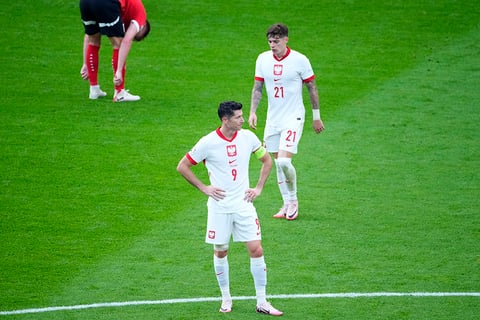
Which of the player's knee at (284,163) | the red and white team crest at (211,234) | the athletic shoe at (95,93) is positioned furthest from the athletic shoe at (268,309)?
the athletic shoe at (95,93)

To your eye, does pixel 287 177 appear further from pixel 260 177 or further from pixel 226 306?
pixel 226 306

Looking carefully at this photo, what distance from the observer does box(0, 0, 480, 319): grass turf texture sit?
10812 mm

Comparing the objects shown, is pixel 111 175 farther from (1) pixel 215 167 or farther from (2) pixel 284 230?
(1) pixel 215 167

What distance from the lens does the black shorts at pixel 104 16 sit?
17297mm

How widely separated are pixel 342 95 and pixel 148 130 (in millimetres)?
4096

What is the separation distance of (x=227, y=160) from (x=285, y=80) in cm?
316

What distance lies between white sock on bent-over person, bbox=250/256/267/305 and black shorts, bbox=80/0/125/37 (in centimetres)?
870

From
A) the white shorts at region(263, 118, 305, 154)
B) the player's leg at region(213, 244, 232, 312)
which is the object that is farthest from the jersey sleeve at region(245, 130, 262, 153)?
the white shorts at region(263, 118, 305, 154)

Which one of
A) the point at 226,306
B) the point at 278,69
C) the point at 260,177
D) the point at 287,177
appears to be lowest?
the point at 226,306

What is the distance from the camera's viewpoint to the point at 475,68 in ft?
64.4

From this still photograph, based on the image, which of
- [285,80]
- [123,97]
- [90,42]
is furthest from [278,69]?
[90,42]

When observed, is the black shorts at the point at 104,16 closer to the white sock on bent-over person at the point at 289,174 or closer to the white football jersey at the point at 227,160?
the white sock on bent-over person at the point at 289,174

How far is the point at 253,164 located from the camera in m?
15.3

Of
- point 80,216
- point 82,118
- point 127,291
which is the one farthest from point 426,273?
point 82,118
